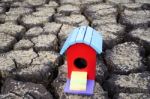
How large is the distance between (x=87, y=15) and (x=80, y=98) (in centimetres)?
115

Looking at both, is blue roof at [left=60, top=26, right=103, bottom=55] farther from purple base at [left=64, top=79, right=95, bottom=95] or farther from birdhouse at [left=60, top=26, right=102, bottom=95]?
purple base at [left=64, top=79, right=95, bottom=95]

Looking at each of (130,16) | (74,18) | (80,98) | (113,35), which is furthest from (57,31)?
(80,98)

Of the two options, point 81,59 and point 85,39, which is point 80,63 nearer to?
point 81,59

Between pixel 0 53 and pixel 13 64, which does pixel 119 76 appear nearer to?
pixel 13 64

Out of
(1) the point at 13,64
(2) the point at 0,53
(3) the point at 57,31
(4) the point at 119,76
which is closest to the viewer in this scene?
(4) the point at 119,76

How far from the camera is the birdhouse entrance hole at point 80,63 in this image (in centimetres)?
169

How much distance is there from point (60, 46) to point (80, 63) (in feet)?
1.75

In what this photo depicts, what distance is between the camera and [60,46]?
224 centimetres

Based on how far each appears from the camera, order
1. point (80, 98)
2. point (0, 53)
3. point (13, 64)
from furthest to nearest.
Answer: point (0, 53) < point (13, 64) < point (80, 98)

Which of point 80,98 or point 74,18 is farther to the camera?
point 74,18

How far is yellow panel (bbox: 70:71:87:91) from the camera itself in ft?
5.44

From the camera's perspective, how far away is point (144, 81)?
1.78 meters

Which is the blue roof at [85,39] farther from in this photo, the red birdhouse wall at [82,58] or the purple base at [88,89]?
the purple base at [88,89]

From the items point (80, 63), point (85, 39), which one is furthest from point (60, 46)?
point (85, 39)
